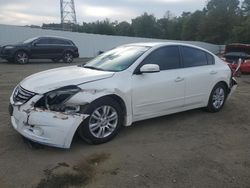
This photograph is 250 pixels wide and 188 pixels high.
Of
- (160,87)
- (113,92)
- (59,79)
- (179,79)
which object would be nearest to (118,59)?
(160,87)

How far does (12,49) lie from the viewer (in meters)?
19.4

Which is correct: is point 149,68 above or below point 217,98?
above

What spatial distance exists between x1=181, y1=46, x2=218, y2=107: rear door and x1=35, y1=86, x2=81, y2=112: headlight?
2606 mm

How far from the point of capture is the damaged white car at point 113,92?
201 inches

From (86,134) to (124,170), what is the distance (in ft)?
3.21

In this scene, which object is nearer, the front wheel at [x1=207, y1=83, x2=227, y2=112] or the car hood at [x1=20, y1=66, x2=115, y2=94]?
the car hood at [x1=20, y1=66, x2=115, y2=94]

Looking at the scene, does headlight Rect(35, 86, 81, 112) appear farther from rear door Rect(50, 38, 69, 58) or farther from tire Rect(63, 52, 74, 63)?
tire Rect(63, 52, 74, 63)

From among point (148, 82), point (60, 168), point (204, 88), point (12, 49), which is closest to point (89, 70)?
point (148, 82)

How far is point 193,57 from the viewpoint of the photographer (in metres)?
7.44

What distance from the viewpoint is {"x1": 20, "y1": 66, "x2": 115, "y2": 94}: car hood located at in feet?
17.3

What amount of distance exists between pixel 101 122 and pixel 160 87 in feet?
4.55

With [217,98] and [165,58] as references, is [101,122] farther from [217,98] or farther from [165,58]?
[217,98]

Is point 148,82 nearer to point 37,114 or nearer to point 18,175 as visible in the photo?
point 37,114

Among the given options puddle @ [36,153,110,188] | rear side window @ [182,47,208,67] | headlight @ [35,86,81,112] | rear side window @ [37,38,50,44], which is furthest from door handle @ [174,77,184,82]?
rear side window @ [37,38,50,44]
